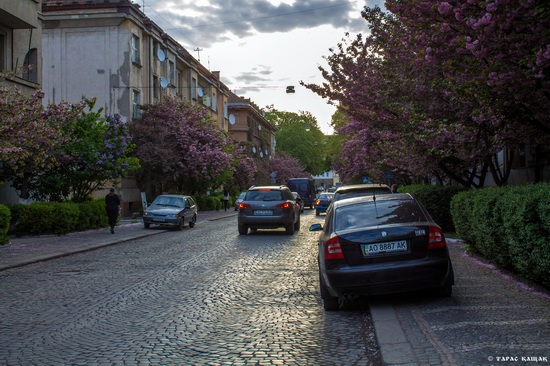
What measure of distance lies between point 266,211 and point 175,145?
56.4ft

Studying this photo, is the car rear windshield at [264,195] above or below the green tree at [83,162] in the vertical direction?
below

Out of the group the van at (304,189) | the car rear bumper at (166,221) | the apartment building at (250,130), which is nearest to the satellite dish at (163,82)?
the van at (304,189)

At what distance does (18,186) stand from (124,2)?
17.3 meters

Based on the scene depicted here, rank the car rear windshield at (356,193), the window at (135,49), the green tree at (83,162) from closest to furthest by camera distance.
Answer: the car rear windshield at (356,193)
the green tree at (83,162)
the window at (135,49)

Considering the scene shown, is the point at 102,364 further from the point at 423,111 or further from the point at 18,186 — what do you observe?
the point at 18,186

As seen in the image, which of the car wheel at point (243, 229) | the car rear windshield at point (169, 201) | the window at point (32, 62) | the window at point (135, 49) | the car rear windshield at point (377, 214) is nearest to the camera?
the car rear windshield at point (377, 214)

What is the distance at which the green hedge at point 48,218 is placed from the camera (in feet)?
68.1

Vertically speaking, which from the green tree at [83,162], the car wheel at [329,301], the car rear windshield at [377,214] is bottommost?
the car wheel at [329,301]

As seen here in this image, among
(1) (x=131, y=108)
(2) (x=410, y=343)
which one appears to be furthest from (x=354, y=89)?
(1) (x=131, y=108)

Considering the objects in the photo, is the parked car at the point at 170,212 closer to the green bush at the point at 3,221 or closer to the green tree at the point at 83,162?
the green tree at the point at 83,162

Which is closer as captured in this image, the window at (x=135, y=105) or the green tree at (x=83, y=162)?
the green tree at (x=83, y=162)

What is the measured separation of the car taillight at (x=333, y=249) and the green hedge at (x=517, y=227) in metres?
2.44

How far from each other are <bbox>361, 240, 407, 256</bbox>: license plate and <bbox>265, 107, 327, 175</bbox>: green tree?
3853 inches

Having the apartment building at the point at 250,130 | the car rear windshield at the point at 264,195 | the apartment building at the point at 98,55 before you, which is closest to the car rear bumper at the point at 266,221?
the car rear windshield at the point at 264,195
